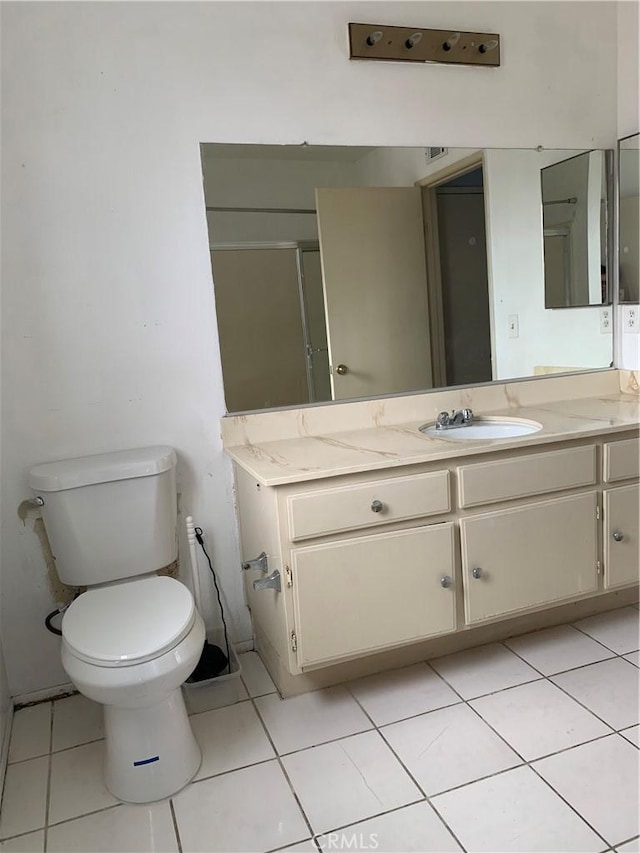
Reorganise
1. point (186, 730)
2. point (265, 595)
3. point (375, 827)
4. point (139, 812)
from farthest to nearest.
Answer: point (265, 595)
point (186, 730)
point (139, 812)
point (375, 827)

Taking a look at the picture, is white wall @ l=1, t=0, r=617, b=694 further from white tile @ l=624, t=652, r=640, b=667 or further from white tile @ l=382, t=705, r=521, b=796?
white tile @ l=624, t=652, r=640, b=667

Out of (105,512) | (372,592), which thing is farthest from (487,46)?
(105,512)

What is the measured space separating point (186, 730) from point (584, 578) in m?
1.33

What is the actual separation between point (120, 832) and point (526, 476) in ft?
4.76

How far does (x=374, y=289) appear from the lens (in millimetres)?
2334

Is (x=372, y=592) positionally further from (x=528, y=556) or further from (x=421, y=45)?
(x=421, y=45)

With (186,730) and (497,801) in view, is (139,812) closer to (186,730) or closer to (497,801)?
(186,730)

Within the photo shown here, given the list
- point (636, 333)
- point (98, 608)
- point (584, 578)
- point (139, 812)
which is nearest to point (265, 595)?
point (98, 608)

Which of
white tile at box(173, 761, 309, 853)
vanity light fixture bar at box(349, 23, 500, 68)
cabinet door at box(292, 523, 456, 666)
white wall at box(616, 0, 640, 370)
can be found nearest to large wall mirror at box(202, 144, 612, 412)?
white wall at box(616, 0, 640, 370)

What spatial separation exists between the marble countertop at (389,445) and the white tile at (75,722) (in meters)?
0.89

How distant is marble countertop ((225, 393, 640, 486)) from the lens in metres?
1.81

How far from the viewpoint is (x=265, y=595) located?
202 centimetres

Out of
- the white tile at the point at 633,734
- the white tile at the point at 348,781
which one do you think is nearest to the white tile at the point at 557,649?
the white tile at the point at 633,734

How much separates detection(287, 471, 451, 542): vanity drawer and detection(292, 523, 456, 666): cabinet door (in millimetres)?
50
